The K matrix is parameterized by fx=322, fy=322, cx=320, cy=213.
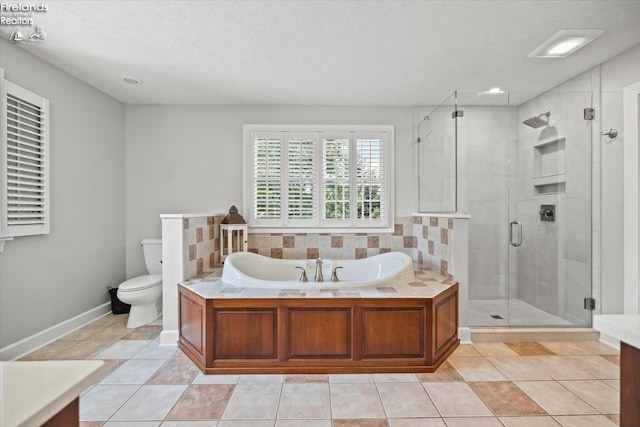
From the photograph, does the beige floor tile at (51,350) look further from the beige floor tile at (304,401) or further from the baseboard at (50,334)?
the beige floor tile at (304,401)

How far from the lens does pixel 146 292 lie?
119 inches

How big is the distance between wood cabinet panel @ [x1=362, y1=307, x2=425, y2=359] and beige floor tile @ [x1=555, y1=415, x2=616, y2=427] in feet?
2.67

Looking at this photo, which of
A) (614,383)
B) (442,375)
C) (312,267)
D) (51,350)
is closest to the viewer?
(614,383)

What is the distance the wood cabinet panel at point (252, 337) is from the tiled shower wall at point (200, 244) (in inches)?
31.1

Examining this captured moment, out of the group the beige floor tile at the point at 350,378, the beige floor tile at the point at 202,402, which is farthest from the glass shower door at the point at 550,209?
the beige floor tile at the point at 202,402

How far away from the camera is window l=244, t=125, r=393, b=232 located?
3.63m

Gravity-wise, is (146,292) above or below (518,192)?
below

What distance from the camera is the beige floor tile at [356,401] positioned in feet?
5.94

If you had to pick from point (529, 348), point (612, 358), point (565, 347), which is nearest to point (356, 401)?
point (529, 348)

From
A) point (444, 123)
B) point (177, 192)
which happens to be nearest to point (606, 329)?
point (444, 123)

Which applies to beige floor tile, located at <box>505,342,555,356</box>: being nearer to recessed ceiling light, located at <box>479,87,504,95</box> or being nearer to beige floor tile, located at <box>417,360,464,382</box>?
beige floor tile, located at <box>417,360,464,382</box>

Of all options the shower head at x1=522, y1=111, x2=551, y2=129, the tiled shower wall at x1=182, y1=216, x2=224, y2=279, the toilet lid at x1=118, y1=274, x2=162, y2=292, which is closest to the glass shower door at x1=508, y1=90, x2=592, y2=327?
the shower head at x1=522, y1=111, x2=551, y2=129

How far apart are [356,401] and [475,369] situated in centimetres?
96

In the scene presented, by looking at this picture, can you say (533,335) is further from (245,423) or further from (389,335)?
(245,423)
